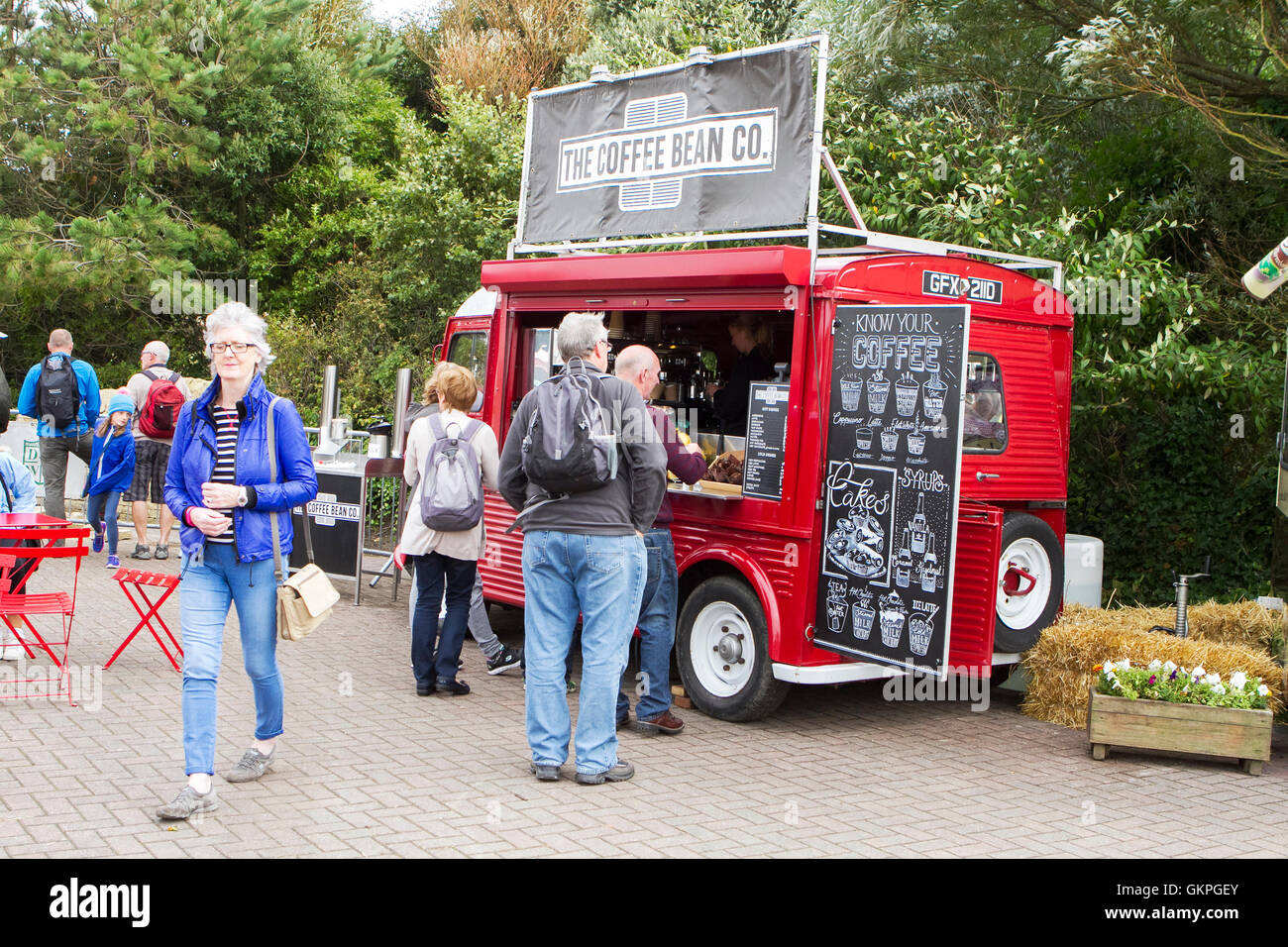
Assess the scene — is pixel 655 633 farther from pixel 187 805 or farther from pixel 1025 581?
pixel 187 805

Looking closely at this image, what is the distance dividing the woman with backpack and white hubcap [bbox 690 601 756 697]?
1.31 m

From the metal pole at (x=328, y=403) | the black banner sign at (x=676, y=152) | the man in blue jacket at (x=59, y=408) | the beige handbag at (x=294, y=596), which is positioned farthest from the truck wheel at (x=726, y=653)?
the man in blue jacket at (x=59, y=408)

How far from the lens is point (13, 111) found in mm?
18266

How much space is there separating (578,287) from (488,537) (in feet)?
6.25

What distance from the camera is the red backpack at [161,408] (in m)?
10.6

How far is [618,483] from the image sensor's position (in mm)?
5504

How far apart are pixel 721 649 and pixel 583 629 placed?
65.4 inches

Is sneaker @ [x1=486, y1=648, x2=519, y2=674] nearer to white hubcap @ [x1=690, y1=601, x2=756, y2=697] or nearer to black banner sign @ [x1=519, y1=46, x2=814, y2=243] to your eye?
white hubcap @ [x1=690, y1=601, x2=756, y2=697]

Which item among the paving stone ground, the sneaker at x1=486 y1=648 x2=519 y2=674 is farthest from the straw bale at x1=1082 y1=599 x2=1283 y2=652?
the sneaker at x1=486 y1=648 x2=519 y2=674

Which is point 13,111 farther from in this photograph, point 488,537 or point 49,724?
point 49,724

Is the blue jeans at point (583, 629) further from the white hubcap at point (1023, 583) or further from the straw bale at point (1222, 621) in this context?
the straw bale at point (1222, 621)

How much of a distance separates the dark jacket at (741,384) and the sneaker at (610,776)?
346 cm

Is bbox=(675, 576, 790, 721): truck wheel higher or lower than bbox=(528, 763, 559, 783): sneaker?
higher

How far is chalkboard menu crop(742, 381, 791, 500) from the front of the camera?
668 centimetres
